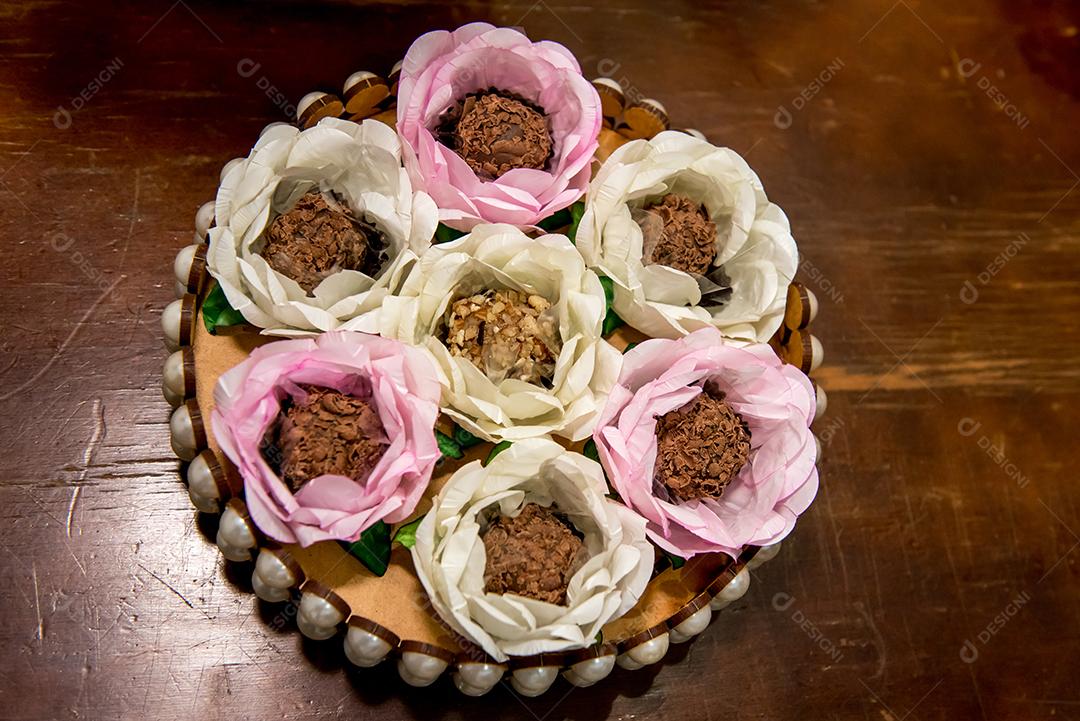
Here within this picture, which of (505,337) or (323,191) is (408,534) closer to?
(505,337)

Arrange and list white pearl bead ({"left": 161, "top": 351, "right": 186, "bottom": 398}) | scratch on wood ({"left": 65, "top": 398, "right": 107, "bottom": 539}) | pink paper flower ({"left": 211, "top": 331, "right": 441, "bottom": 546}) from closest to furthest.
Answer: pink paper flower ({"left": 211, "top": 331, "right": 441, "bottom": 546}) < white pearl bead ({"left": 161, "top": 351, "right": 186, "bottom": 398}) < scratch on wood ({"left": 65, "top": 398, "right": 107, "bottom": 539})

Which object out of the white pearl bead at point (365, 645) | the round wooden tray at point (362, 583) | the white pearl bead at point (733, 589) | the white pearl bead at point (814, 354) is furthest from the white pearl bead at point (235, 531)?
the white pearl bead at point (814, 354)

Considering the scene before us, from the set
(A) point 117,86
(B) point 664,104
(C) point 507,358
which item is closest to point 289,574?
(C) point 507,358

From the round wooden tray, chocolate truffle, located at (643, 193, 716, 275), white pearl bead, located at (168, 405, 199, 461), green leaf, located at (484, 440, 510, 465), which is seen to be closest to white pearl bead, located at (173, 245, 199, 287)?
the round wooden tray

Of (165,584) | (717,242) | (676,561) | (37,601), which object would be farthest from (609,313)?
(37,601)

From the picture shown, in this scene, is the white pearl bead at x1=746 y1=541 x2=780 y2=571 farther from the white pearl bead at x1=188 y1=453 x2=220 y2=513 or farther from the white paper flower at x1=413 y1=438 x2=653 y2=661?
the white pearl bead at x1=188 y1=453 x2=220 y2=513

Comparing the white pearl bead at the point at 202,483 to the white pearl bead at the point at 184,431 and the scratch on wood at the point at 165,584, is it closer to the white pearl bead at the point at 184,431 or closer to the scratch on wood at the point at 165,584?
the white pearl bead at the point at 184,431

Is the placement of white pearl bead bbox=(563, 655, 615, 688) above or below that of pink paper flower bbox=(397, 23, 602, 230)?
below

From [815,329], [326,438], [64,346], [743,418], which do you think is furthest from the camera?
[815,329]
